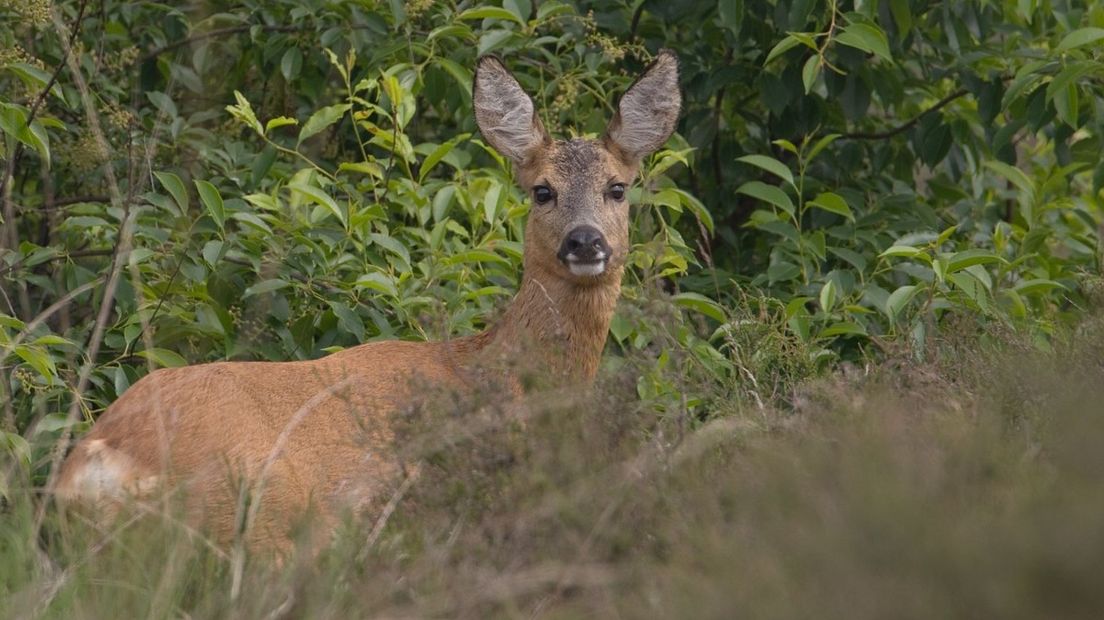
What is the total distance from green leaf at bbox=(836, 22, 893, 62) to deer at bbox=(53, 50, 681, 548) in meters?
0.64

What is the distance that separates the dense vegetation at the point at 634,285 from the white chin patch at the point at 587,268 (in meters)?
0.17

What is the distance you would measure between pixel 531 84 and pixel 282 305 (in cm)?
149

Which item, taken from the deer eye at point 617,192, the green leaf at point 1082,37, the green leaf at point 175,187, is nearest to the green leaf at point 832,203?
the deer eye at point 617,192

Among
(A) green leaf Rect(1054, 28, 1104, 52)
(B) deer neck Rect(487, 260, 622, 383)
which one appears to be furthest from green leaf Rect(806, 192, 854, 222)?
(B) deer neck Rect(487, 260, 622, 383)

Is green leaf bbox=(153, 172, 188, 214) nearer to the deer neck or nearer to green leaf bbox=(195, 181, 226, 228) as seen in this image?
green leaf bbox=(195, 181, 226, 228)

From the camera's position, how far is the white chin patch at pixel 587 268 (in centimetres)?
511

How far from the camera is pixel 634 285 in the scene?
5695mm

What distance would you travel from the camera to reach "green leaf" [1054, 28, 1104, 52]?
5.39m

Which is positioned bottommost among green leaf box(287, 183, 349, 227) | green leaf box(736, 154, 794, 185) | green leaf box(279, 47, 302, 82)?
green leaf box(736, 154, 794, 185)

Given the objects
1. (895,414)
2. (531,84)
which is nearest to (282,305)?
(531,84)

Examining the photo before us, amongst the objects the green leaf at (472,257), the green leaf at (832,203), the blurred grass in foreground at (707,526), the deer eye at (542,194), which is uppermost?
the blurred grass in foreground at (707,526)

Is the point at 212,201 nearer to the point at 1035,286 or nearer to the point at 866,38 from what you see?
the point at 866,38

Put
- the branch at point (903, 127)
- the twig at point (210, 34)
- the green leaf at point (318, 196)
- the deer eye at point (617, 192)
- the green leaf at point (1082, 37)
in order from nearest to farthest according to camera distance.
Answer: the green leaf at point (318, 196) → the green leaf at point (1082, 37) → the deer eye at point (617, 192) → the twig at point (210, 34) → the branch at point (903, 127)

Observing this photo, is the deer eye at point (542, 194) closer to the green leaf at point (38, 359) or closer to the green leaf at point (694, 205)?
the green leaf at point (694, 205)
